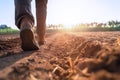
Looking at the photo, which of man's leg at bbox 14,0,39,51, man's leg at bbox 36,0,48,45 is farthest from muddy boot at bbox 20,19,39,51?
man's leg at bbox 36,0,48,45

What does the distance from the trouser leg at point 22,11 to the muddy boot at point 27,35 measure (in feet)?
0.28

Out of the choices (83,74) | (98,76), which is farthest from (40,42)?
(98,76)

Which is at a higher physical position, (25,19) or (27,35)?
(25,19)

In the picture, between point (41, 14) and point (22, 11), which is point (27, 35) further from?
point (41, 14)

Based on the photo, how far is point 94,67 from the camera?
140 cm

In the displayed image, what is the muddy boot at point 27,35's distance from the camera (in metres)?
3.65

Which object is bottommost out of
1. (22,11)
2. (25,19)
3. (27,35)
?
(27,35)

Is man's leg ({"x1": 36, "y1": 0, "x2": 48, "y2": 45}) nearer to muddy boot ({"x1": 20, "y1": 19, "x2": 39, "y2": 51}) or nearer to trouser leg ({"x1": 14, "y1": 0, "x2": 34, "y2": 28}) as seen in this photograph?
trouser leg ({"x1": 14, "y1": 0, "x2": 34, "y2": 28})

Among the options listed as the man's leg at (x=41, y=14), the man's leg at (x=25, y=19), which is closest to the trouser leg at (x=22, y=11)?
the man's leg at (x=25, y=19)

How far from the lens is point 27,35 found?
3.66 meters

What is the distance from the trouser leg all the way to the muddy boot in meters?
0.09

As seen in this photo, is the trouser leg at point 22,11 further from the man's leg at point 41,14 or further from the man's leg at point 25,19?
the man's leg at point 41,14

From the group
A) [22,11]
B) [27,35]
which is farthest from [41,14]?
[27,35]

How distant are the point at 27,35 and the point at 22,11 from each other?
1.25 feet
